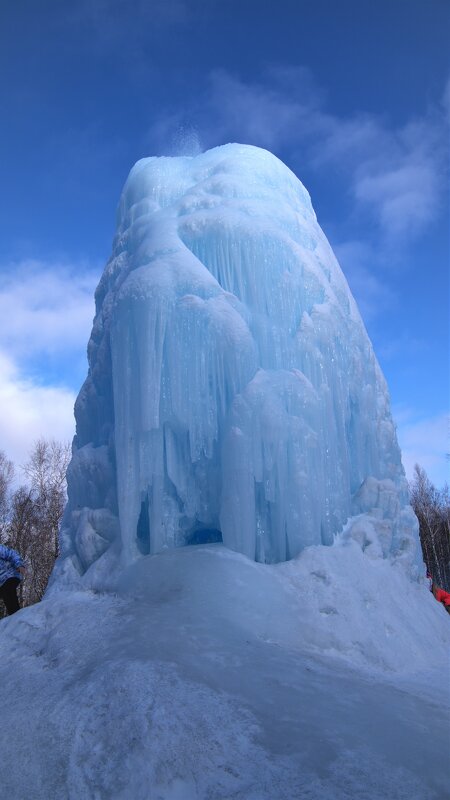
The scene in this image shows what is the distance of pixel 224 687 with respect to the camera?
2754 millimetres

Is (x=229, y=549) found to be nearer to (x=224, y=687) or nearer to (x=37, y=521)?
(x=224, y=687)

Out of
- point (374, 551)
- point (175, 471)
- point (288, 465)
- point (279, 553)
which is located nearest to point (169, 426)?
point (175, 471)

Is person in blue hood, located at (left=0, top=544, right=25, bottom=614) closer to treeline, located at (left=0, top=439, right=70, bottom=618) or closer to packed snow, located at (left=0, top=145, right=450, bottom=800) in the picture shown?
packed snow, located at (left=0, top=145, right=450, bottom=800)

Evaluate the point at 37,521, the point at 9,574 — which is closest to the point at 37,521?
the point at 37,521

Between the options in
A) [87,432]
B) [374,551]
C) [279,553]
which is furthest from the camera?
[87,432]

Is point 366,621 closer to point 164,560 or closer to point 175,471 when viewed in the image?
point 164,560

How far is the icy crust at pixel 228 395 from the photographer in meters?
4.59

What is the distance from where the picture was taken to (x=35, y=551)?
15492mm

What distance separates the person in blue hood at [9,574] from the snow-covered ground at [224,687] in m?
1.22

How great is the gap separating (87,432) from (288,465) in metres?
2.67

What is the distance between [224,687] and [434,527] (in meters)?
21.8

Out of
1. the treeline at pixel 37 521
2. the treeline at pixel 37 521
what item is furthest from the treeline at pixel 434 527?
the treeline at pixel 37 521

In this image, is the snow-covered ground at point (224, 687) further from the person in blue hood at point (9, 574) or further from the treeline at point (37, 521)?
the treeline at point (37, 521)

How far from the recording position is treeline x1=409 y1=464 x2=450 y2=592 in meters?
20.6
